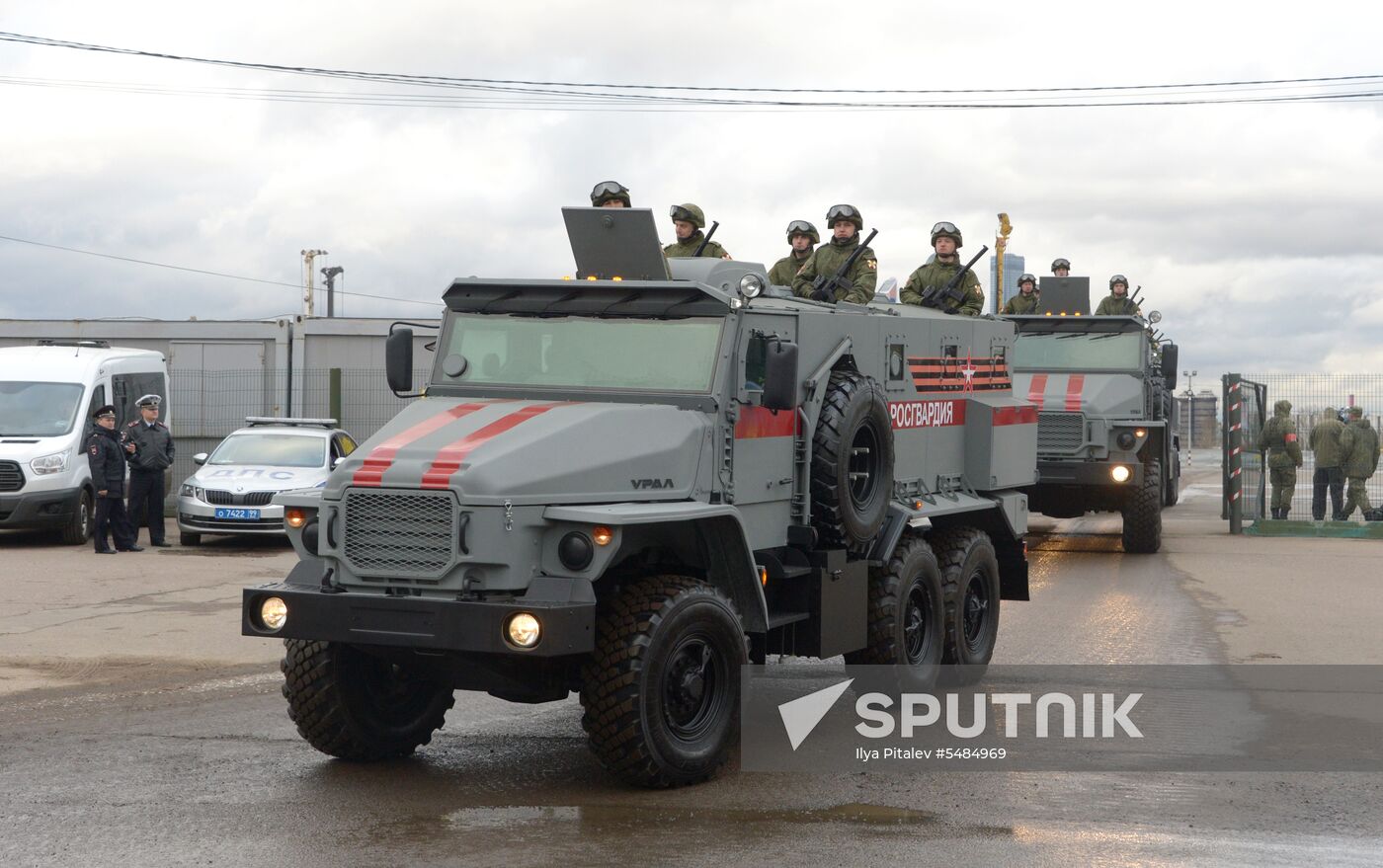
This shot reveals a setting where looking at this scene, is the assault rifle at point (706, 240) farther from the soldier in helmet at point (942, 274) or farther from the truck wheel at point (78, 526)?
the truck wheel at point (78, 526)

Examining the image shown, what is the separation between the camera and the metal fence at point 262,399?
24359mm

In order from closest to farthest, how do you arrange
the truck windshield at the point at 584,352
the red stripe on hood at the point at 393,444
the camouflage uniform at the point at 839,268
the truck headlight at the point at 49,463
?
the red stripe on hood at the point at 393,444 → the truck windshield at the point at 584,352 → the camouflage uniform at the point at 839,268 → the truck headlight at the point at 49,463

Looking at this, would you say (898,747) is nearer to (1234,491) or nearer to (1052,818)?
(1052,818)

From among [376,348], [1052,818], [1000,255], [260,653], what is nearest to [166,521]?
→ [376,348]

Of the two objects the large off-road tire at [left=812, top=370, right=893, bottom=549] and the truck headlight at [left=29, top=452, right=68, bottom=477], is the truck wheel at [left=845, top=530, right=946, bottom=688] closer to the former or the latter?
the large off-road tire at [left=812, top=370, right=893, bottom=549]

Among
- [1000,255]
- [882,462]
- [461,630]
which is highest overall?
[1000,255]

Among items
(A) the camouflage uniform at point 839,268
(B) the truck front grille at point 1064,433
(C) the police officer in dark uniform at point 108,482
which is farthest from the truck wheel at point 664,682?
(C) the police officer in dark uniform at point 108,482

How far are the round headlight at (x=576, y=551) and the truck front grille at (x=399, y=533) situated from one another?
A: 466mm

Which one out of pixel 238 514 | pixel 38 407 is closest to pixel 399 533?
pixel 238 514

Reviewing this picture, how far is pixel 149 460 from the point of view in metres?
19.0

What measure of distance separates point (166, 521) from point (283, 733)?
15353mm

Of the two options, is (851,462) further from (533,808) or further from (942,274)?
(942,274)

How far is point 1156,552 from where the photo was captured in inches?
741

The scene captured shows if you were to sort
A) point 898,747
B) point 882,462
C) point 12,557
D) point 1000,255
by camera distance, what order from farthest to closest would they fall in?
point 1000,255 → point 12,557 → point 882,462 → point 898,747
